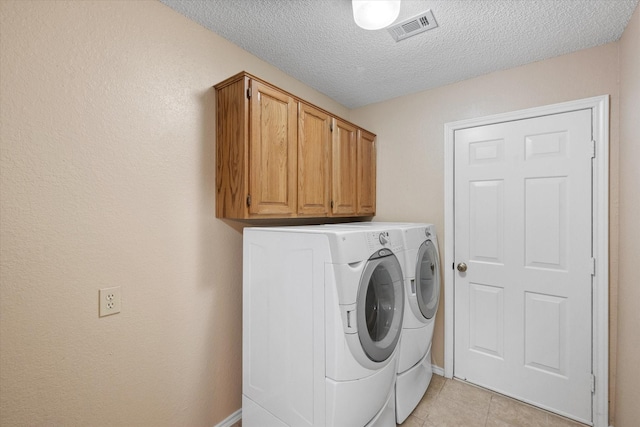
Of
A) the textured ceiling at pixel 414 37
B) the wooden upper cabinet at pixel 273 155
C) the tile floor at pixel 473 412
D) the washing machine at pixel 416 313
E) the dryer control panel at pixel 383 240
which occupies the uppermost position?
the textured ceiling at pixel 414 37

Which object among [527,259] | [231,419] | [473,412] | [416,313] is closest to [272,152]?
[416,313]

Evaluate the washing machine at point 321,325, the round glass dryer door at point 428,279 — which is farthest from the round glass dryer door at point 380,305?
the round glass dryer door at point 428,279

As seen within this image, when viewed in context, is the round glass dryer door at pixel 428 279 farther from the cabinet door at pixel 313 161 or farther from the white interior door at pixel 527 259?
the cabinet door at pixel 313 161

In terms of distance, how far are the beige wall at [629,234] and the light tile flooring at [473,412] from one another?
433mm

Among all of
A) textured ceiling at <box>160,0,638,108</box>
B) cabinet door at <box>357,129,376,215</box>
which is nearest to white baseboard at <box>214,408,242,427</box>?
cabinet door at <box>357,129,376,215</box>

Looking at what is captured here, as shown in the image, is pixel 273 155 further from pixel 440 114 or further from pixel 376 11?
pixel 440 114

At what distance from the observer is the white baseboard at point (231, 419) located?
6.09 feet

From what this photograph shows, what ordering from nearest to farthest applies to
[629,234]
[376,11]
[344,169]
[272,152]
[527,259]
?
[376,11], [629,234], [272,152], [527,259], [344,169]

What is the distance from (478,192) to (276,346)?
6.20 ft

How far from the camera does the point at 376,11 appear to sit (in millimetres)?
1362

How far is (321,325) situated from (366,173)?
166 cm

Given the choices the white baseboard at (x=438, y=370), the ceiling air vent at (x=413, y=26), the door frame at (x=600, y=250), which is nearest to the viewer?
the ceiling air vent at (x=413, y=26)

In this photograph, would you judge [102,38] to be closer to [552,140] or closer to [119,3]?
[119,3]

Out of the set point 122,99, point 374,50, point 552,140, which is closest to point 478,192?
point 552,140
